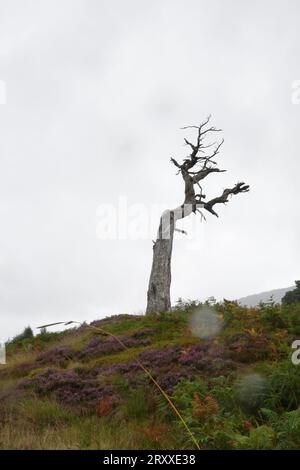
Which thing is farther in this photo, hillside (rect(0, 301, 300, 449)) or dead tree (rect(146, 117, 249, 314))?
dead tree (rect(146, 117, 249, 314))

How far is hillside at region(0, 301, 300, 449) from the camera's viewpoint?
6836 mm

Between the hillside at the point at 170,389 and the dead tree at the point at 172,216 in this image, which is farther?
the dead tree at the point at 172,216

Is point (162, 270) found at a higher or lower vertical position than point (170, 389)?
higher

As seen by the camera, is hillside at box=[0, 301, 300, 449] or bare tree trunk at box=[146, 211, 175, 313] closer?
hillside at box=[0, 301, 300, 449]

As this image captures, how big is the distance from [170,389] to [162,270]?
11.9 meters

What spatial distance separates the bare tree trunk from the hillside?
5225 mm

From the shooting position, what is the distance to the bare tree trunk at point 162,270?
68.8 feet

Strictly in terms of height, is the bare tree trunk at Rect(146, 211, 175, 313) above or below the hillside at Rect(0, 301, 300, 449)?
above

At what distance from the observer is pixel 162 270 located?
2139 cm

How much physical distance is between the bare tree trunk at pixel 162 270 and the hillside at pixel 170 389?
522cm
